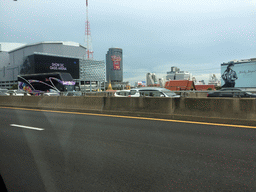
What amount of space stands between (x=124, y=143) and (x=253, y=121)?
4917 millimetres

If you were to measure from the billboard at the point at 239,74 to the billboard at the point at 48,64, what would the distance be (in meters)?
86.2

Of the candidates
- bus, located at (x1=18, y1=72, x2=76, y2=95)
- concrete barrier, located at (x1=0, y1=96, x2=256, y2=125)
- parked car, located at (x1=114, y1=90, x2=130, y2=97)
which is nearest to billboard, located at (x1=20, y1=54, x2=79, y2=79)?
bus, located at (x1=18, y1=72, x2=76, y2=95)

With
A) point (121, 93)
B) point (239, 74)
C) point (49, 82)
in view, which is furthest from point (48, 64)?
point (121, 93)

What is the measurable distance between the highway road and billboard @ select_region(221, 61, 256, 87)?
55.9m

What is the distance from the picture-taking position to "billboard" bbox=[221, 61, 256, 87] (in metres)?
56.2

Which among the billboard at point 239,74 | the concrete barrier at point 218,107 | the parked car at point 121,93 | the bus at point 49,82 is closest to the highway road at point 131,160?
the concrete barrier at point 218,107

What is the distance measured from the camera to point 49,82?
115ft

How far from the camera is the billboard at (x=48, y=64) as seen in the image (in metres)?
112

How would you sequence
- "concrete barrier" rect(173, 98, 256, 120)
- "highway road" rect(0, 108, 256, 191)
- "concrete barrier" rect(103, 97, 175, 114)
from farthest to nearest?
"concrete barrier" rect(103, 97, 175, 114)
"concrete barrier" rect(173, 98, 256, 120)
"highway road" rect(0, 108, 256, 191)

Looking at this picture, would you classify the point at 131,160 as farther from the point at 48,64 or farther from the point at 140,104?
the point at 48,64

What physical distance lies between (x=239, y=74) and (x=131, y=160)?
60.9 metres

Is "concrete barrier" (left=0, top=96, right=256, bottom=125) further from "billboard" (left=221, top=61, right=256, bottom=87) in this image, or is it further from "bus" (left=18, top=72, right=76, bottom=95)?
"billboard" (left=221, top=61, right=256, bottom=87)

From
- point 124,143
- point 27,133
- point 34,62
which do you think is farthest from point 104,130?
point 34,62

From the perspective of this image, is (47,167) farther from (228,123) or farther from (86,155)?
(228,123)
